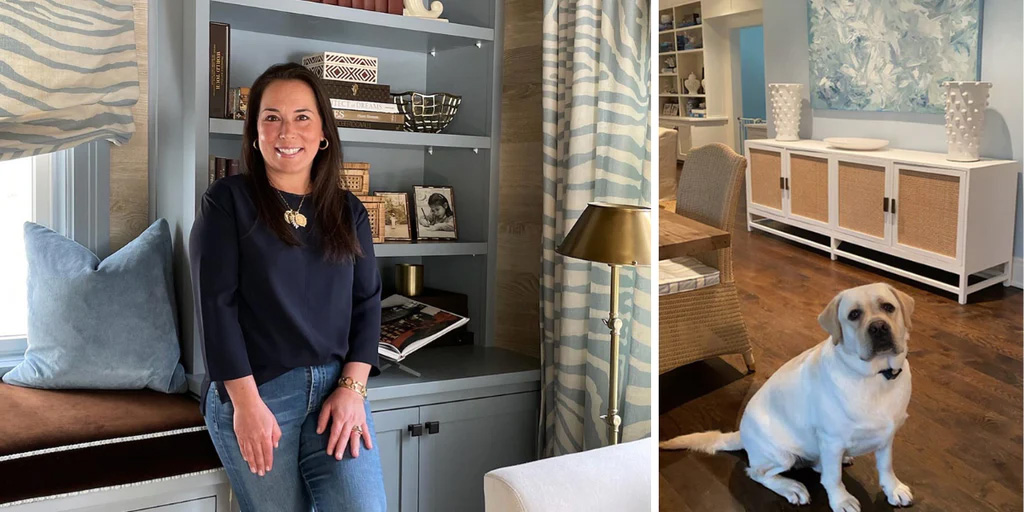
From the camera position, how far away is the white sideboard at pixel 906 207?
12.6 inches

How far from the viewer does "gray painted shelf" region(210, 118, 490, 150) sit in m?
2.21

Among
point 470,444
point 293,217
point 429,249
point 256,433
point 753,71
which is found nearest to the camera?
point 753,71

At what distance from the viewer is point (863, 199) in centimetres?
37

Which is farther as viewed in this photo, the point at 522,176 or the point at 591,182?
the point at 522,176

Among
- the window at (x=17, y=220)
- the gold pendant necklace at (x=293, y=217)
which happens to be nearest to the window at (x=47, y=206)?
the window at (x=17, y=220)

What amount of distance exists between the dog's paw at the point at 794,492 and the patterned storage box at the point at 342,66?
2059 mm

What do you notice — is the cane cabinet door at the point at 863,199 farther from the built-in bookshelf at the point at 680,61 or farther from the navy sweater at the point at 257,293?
the navy sweater at the point at 257,293

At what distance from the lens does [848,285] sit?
37 centimetres

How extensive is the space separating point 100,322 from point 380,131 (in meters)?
0.88

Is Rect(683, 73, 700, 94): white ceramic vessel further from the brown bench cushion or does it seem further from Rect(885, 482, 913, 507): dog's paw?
the brown bench cushion

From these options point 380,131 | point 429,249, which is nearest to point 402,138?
point 380,131

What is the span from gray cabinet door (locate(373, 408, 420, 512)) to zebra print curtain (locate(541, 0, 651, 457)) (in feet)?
1.29

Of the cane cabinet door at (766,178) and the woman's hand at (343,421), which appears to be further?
the woman's hand at (343,421)

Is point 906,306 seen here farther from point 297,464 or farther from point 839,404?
point 297,464
